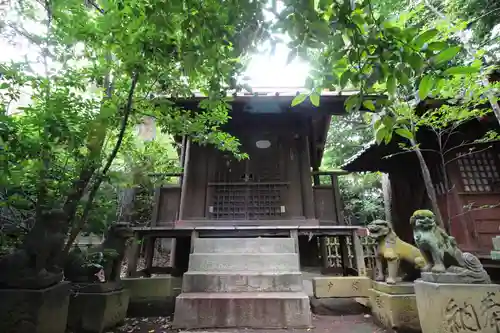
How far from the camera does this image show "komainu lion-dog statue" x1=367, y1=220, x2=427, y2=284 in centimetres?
405

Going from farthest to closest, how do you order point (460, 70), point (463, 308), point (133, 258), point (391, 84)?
point (133, 258) → point (463, 308) → point (391, 84) → point (460, 70)

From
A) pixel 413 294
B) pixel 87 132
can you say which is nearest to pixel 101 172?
pixel 87 132

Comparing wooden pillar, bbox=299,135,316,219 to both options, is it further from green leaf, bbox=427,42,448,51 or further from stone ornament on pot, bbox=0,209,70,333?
green leaf, bbox=427,42,448,51

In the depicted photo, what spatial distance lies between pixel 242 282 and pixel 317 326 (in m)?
1.34

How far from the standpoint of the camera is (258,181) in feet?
23.6

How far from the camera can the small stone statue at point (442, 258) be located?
10.1ft

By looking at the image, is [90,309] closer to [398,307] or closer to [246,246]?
[246,246]

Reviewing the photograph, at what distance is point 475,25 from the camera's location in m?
7.11

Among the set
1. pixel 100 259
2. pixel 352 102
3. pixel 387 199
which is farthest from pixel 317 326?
pixel 387 199

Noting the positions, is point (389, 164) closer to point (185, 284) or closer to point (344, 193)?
point (344, 193)

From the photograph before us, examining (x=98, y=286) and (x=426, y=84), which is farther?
(x=98, y=286)

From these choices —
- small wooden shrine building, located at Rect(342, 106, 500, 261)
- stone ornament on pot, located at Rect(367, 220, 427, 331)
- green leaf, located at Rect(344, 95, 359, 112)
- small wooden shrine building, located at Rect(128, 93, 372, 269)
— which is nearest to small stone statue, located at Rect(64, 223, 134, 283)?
small wooden shrine building, located at Rect(128, 93, 372, 269)

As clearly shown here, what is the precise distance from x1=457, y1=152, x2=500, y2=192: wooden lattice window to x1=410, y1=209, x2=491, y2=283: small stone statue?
14.0 feet

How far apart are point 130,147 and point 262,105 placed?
4.09 meters
